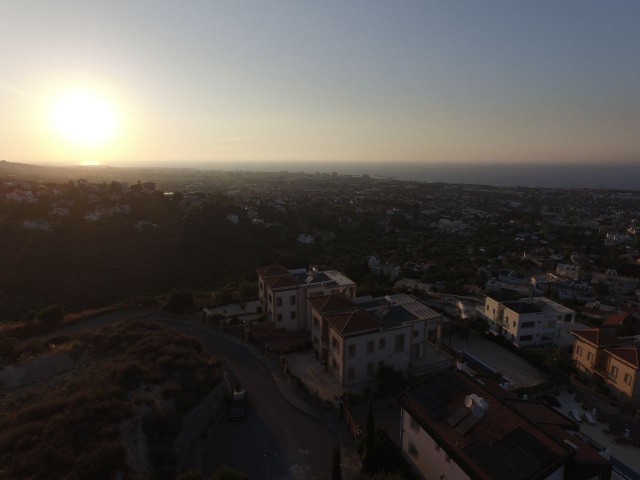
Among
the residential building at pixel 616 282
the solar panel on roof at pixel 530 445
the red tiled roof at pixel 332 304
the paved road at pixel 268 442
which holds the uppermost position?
the solar panel on roof at pixel 530 445

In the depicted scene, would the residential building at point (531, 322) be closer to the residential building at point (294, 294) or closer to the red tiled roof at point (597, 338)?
the red tiled roof at point (597, 338)

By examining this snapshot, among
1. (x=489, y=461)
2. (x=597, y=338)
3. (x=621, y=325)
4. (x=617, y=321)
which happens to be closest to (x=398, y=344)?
(x=489, y=461)

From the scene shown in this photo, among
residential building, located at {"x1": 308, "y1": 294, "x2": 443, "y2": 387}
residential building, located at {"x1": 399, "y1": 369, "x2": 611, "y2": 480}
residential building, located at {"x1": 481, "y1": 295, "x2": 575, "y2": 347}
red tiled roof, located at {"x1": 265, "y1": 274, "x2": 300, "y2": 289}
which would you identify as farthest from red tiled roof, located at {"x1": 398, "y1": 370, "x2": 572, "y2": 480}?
residential building, located at {"x1": 481, "y1": 295, "x2": 575, "y2": 347}

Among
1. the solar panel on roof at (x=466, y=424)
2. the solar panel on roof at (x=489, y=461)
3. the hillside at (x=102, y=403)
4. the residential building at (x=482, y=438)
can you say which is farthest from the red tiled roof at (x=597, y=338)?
the hillside at (x=102, y=403)

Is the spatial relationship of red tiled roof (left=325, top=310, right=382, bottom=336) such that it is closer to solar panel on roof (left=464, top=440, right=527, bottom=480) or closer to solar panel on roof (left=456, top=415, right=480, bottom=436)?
solar panel on roof (left=456, top=415, right=480, bottom=436)

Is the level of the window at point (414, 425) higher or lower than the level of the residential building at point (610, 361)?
higher
